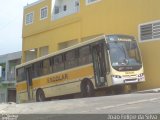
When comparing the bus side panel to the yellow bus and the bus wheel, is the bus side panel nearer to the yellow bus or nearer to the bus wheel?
the yellow bus

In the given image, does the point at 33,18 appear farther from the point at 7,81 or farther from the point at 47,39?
the point at 7,81

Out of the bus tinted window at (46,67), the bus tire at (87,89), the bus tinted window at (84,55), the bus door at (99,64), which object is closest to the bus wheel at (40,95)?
the bus tinted window at (46,67)

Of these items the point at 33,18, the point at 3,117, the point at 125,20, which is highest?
the point at 33,18

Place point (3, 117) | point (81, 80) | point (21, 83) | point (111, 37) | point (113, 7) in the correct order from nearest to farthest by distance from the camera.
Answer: point (3, 117) < point (111, 37) < point (81, 80) < point (113, 7) < point (21, 83)

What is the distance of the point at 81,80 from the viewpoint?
24375 millimetres

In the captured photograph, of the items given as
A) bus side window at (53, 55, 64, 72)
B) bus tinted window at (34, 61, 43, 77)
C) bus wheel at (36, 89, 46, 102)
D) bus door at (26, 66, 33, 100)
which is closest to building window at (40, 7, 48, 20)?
bus door at (26, 66, 33, 100)

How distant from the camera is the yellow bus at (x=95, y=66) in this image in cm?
2238

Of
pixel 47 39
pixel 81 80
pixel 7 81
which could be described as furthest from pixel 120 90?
pixel 7 81

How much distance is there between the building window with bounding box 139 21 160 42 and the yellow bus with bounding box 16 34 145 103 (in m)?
2.13

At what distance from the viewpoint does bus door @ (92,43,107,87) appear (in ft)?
74.1

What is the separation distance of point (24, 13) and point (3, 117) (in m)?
28.6

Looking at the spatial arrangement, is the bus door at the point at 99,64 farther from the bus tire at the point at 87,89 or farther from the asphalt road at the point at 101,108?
the asphalt road at the point at 101,108

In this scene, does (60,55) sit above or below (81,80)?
above

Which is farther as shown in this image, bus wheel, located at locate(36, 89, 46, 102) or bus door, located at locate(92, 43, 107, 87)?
bus wheel, located at locate(36, 89, 46, 102)
